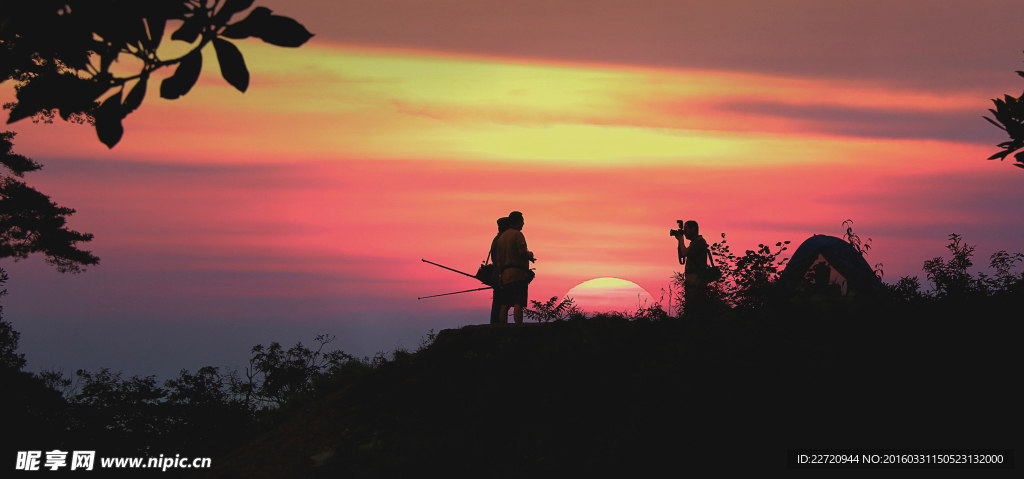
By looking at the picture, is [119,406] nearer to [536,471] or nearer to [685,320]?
[536,471]

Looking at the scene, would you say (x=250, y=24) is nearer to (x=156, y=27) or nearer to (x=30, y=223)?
(x=156, y=27)

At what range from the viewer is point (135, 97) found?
99.2 inches

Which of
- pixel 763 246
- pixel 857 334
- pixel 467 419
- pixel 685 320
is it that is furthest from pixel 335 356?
pixel 857 334

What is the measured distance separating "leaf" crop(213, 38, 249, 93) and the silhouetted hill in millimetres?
6014

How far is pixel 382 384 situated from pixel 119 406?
6.85m

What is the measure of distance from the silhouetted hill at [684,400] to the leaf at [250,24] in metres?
6.07

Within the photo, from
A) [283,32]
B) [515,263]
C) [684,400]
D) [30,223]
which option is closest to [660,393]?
[684,400]

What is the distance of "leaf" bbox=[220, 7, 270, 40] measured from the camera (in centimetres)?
252

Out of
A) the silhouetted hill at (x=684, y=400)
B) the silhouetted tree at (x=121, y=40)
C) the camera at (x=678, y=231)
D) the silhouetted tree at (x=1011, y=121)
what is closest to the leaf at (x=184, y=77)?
the silhouetted tree at (x=121, y=40)

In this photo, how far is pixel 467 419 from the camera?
9070 millimetres

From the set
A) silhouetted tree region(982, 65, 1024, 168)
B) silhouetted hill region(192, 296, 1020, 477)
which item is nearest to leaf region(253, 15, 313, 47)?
silhouetted hill region(192, 296, 1020, 477)

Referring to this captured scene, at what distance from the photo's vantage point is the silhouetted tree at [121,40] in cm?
247

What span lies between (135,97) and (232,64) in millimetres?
386

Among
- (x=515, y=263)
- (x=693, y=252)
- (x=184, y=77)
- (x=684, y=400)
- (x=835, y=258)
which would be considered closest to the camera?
(x=184, y=77)
